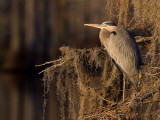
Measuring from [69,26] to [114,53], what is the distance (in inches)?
629

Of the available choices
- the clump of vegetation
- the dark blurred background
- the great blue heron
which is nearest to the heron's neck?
the great blue heron

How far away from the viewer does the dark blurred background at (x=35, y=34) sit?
46.7ft

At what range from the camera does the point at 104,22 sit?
13.8ft

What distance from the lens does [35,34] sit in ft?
59.1

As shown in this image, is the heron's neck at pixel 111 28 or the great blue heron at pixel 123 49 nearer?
the great blue heron at pixel 123 49

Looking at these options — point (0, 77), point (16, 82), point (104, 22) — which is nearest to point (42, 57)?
point (0, 77)

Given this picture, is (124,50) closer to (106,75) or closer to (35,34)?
(106,75)

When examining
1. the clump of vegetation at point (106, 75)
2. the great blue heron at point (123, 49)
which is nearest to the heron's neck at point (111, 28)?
the great blue heron at point (123, 49)

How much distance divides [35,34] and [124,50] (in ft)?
47.2

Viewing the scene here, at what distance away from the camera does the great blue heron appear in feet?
12.5

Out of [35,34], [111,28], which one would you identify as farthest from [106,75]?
[35,34]

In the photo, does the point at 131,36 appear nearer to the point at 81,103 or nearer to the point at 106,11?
the point at 106,11

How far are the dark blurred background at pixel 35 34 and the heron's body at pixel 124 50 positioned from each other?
7359mm

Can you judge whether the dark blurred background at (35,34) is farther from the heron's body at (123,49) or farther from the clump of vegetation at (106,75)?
the clump of vegetation at (106,75)
